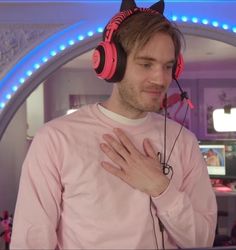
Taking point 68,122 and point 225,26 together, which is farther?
point 225,26

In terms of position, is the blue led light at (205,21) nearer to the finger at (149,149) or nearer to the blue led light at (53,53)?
the blue led light at (53,53)

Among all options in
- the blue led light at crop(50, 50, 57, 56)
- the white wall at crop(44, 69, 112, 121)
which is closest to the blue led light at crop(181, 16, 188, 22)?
the blue led light at crop(50, 50, 57, 56)

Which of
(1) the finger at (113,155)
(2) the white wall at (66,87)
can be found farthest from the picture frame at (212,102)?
(1) the finger at (113,155)

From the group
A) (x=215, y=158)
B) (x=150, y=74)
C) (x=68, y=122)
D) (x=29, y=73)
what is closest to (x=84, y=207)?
(x=68, y=122)

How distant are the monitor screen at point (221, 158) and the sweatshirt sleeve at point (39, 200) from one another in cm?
321

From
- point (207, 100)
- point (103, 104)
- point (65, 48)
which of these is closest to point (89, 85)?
point (207, 100)

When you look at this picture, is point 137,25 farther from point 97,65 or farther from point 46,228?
Result: point 46,228

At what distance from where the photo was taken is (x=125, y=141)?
832 mm

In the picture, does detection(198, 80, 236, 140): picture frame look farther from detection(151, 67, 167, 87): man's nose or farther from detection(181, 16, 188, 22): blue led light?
detection(151, 67, 167, 87): man's nose

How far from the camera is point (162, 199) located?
0.77m

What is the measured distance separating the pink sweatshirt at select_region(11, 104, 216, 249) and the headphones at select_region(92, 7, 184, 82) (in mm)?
138

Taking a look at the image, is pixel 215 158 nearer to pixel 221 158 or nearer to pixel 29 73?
pixel 221 158

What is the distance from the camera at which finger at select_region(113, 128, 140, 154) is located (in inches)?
32.4

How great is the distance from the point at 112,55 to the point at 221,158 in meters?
3.25
